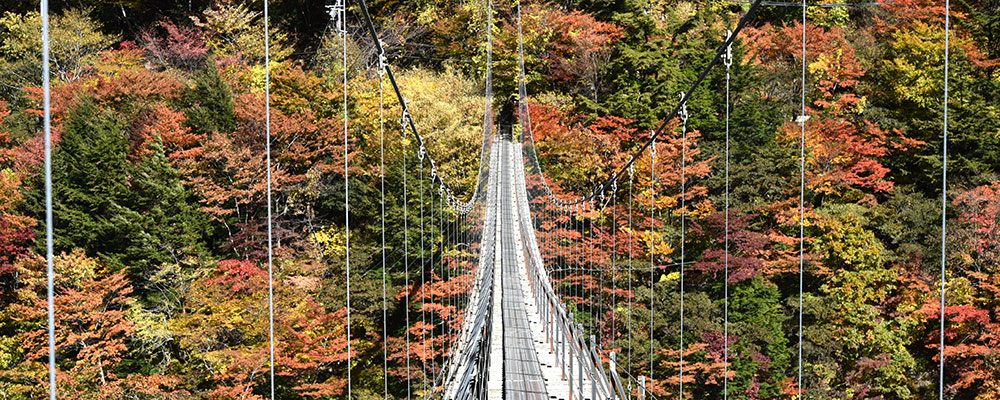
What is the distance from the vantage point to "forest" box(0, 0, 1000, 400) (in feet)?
39.8

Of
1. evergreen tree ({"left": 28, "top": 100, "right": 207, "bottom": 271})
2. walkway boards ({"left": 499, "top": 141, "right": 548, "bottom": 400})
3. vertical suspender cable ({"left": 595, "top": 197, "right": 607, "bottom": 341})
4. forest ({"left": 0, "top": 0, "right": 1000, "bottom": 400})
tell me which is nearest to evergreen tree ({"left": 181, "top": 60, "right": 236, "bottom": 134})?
forest ({"left": 0, "top": 0, "right": 1000, "bottom": 400})

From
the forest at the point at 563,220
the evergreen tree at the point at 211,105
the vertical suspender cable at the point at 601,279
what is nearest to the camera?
the vertical suspender cable at the point at 601,279

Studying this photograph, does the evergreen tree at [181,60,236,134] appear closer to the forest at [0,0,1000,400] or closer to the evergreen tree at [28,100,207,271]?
the forest at [0,0,1000,400]

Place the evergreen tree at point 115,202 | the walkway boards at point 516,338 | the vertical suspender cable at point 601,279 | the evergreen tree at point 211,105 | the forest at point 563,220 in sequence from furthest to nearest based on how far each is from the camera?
the evergreen tree at point 211,105, the evergreen tree at point 115,202, the forest at point 563,220, the vertical suspender cable at point 601,279, the walkway boards at point 516,338

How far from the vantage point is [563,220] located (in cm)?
1506

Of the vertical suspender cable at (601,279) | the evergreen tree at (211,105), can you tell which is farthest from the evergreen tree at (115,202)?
the vertical suspender cable at (601,279)

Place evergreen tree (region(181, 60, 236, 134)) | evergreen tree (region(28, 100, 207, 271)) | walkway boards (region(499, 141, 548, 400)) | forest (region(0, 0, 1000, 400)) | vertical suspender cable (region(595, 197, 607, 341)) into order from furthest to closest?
1. evergreen tree (region(181, 60, 236, 134))
2. evergreen tree (region(28, 100, 207, 271))
3. forest (region(0, 0, 1000, 400))
4. vertical suspender cable (region(595, 197, 607, 341))
5. walkway boards (region(499, 141, 548, 400))

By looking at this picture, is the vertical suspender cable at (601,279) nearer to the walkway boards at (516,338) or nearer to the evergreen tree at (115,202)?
the walkway boards at (516,338)

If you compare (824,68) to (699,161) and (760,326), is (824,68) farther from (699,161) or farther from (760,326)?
(760,326)

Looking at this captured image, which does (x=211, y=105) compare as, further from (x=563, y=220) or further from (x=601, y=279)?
(x=601, y=279)

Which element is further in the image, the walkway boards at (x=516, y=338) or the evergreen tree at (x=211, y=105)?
the evergreen tree at (x=211, y=105)

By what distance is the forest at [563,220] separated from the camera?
39.8ft

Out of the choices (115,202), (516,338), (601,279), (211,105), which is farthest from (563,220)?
(115,202)

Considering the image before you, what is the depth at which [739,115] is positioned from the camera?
15023mm
